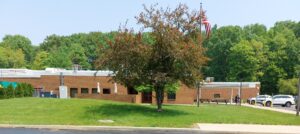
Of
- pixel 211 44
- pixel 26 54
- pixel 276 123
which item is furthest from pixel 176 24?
pixel 26 54

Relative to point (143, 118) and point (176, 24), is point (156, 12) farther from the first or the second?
point (143, 118)

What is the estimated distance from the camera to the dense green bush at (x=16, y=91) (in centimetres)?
3788

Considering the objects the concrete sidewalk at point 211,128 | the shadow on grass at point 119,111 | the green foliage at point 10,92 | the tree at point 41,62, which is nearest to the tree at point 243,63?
the tree at point 41,62

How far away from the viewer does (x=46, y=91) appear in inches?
2219

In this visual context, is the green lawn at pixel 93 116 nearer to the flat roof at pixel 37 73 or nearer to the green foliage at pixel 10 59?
the flat roof at pixel 37 73

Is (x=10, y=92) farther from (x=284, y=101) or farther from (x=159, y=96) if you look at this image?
(x=284, y=101)

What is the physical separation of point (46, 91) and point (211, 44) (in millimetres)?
63735

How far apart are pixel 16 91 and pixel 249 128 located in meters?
24.8

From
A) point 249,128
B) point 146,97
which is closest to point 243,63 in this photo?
point 146,97

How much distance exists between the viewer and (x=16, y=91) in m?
40.8

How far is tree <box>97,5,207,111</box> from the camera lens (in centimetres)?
2580

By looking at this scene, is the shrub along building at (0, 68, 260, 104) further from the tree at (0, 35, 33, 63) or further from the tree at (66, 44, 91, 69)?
the tree at (0, 35, 33, 63)

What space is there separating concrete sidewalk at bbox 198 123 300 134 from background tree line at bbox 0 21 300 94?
6487cm

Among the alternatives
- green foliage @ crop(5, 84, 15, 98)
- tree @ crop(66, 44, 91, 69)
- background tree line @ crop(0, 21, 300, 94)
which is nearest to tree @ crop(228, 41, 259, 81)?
background tree line @ crop(0, 21, 300, 94)
